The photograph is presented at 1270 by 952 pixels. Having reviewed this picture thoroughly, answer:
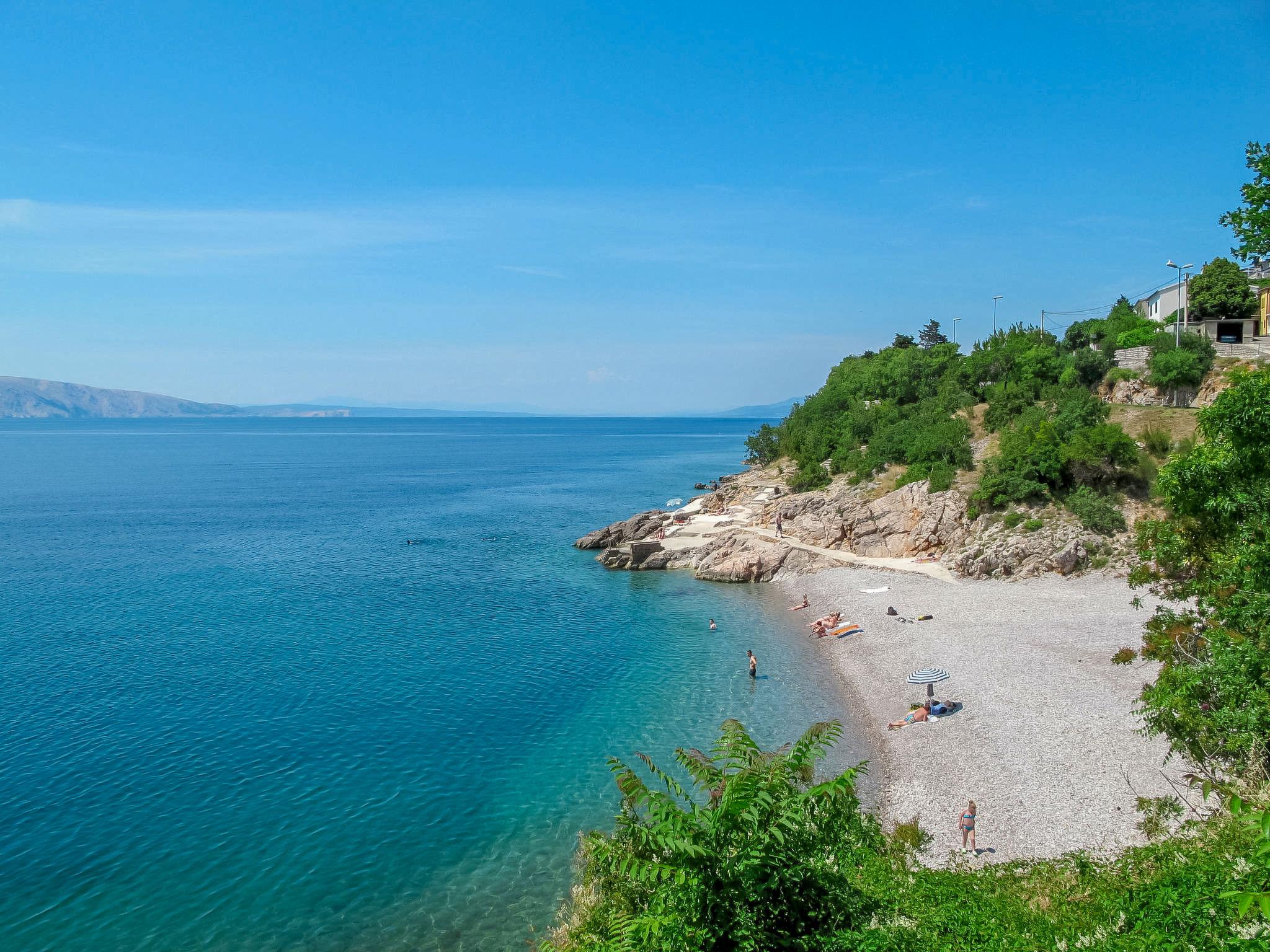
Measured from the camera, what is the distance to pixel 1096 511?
44094mm

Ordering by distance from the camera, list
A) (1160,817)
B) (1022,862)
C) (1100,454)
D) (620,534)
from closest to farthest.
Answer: (1022,862)
(1160,817)
(1100,454)
(620,534)

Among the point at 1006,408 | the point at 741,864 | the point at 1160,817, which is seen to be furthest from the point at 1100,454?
the point at 741,864

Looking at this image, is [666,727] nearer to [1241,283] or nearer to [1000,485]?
[1000,485]

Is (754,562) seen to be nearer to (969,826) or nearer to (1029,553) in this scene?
(1029,553)

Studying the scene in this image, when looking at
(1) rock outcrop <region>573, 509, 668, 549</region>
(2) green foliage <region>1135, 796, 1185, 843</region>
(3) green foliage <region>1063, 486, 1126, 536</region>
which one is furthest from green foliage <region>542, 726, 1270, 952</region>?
(1) rock outcrop <region>573, 509, 668, 549</region>

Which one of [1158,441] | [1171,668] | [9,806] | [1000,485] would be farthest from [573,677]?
[1158,441]

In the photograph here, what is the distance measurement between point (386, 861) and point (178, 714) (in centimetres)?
1544

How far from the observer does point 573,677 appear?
35.4 metres

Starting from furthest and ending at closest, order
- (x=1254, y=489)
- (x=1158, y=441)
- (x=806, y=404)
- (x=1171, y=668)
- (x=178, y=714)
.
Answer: (x=806, y=404), (x=1158, y=441), (x=178, y=714), (x=1171, y=668), (x=1254, y=489)

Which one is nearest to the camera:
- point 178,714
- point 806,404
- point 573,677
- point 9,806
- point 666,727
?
point 9,806

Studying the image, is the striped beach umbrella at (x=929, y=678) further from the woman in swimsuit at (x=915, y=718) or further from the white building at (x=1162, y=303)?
the white building at (x=1162, y=303)

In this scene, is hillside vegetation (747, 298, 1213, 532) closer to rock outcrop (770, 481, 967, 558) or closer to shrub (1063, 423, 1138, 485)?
shrub (1063, 423, 1138, 485)

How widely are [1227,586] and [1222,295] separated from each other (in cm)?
5000

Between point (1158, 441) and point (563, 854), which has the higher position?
point (1158, 441)
